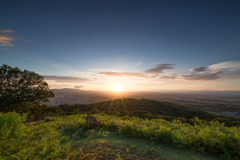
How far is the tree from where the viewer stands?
16359mm

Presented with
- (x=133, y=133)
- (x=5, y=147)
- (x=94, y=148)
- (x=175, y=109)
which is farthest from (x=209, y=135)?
(x=175, y=109)

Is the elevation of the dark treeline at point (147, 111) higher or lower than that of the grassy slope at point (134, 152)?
lower

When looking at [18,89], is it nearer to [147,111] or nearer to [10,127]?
[10,127]

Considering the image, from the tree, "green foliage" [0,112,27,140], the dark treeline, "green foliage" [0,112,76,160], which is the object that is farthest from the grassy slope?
the tree

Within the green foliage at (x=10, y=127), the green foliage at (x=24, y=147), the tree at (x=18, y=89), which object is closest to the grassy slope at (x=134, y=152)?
the green foliage at (x=24, y=147)

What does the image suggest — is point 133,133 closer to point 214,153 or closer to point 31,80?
point 214,153

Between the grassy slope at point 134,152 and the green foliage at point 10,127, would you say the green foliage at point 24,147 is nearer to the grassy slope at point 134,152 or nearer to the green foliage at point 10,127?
the green foliage at point 10,127

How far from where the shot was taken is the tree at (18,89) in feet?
53.7

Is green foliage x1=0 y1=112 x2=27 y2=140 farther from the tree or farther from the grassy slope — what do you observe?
the tree

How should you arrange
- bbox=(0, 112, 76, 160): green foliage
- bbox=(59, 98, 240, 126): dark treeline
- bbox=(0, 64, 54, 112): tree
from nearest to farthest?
bbox=(0, 112, 76, 160): green foliage, bbox=(0, 64, 54, 112): tree, bbox=(59, 98, 240, 126): dark treeline

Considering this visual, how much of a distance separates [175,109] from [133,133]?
42383 millimetres

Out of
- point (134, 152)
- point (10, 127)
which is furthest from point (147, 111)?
point (10, 127)

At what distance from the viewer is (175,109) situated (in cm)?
4031

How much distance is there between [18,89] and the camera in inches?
675
